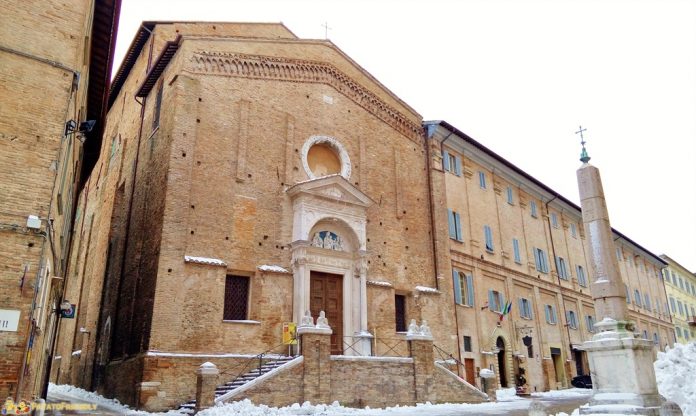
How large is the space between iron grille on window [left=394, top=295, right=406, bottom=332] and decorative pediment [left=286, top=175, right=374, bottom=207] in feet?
12.4

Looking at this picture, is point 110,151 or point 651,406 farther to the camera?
point 110,151

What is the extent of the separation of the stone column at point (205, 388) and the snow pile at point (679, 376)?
9471 millimetres

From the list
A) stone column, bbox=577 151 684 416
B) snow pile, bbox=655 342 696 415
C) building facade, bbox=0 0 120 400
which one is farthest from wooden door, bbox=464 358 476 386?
building facade, bbox=0 0 120 400

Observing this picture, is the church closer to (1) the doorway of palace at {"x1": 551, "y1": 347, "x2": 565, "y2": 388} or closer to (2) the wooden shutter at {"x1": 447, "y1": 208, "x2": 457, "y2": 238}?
(2) the wooden shutter at {"x1": 447, "y1": 208, "x2": 457, "y2": 238}

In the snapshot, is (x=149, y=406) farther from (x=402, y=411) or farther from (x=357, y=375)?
(x=402, y=411)

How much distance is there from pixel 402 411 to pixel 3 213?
33.4 ft

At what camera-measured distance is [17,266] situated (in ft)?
30.8

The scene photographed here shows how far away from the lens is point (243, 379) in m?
15.2

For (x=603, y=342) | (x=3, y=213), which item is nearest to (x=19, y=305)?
(x=3, y=213)

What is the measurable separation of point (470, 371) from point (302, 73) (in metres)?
13.8

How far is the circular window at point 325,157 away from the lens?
20.1 meters

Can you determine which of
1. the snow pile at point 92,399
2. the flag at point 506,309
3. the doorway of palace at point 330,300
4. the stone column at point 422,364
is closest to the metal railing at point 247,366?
the snow pile at point 92,399

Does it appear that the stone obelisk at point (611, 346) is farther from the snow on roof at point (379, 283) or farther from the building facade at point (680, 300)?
the building facade at point (680, 300)

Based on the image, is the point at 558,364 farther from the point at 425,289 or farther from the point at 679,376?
the point at 679,376
